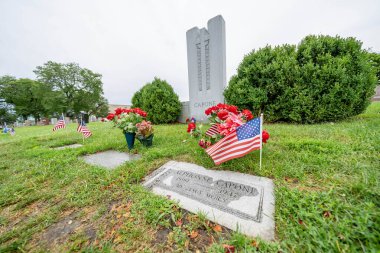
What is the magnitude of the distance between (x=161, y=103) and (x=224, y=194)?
6.68 meters

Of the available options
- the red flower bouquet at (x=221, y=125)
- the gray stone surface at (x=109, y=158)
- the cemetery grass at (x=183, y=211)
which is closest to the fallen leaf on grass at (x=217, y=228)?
the cemetery grass at (x=183, y=211)

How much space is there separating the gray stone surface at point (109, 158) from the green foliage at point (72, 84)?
3126 centimetres

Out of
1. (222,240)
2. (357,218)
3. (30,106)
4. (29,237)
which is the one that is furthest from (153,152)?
(30,106)

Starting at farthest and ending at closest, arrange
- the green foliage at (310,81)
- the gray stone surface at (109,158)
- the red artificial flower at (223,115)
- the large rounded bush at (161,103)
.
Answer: the large rounded bush at (161,103)
the green foliage at (310,81)
the gray stone surface at (109,158)
the red artificial flower at (223,115)

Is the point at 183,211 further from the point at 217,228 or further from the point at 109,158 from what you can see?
the point at 109,158

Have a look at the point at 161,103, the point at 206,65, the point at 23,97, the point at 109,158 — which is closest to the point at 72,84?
the point at 23,97

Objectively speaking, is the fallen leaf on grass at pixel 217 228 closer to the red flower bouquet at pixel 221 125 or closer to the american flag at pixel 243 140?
the american flag at pixel 243 140

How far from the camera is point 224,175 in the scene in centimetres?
186

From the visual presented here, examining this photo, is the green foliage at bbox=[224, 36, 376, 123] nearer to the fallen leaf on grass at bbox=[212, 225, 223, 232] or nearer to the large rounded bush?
the large rounded bush

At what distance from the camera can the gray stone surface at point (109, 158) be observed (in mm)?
2566

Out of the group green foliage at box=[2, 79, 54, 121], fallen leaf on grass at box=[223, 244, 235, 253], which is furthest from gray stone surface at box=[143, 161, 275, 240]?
green foliage at box=[2, 79, 54, 121]

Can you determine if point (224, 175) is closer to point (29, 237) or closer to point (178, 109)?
point (29, 237)

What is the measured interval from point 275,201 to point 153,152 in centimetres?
205

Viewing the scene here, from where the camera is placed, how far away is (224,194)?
1507 mm
